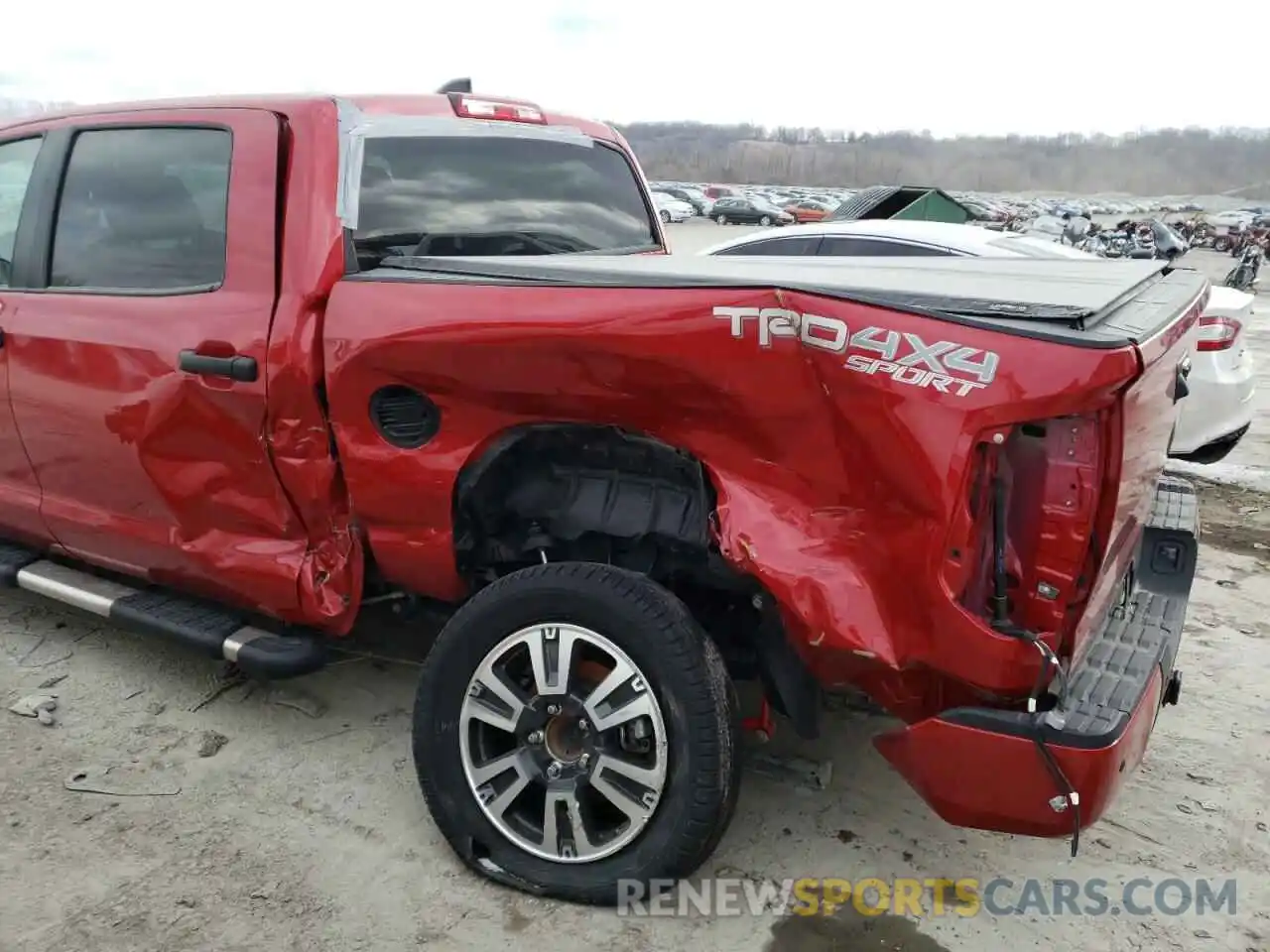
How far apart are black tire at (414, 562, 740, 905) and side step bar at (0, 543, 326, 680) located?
577 millimetres

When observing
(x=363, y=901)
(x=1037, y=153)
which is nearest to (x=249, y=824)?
(x=363, y=901)

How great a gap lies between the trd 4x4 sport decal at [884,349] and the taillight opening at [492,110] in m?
1.75

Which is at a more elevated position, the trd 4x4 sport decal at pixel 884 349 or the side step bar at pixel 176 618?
the trd 4x4 sport decal at pixel 884 349

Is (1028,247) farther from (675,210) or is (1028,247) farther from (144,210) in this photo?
(675,210)

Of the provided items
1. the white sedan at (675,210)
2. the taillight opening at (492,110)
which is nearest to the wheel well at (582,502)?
the taillight opening at (492,110)

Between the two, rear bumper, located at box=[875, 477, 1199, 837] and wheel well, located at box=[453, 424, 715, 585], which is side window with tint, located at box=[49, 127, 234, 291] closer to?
wheel well, located at box=[453, 424, 715, 585]

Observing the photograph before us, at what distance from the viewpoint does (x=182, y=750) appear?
3.37m

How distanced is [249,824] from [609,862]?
3.62 ft

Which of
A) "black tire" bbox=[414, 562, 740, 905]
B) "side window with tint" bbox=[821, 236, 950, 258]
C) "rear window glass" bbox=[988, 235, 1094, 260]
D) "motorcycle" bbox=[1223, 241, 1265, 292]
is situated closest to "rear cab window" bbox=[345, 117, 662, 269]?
"black tire" bbox=[414, 562, 740, 905]

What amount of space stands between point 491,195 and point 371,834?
6.92 ft

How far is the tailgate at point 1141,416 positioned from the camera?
7.00 feet

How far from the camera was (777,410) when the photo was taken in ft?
7.63

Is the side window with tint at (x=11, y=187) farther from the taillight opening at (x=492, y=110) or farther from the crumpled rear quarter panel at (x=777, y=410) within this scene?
the crumpled rear quarter panel at (x=777, y=410)

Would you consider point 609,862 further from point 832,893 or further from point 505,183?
point 505,183
